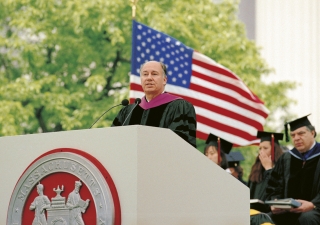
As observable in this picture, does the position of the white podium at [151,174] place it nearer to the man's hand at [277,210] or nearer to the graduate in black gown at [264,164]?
the man's hand at [277,210]

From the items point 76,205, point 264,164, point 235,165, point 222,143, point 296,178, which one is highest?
point 222,143

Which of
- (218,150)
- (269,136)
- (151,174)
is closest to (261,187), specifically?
(269,136)

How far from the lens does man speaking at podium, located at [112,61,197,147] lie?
494 cm

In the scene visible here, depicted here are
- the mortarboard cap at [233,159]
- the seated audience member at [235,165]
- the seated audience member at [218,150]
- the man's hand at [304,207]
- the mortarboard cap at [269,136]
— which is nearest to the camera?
the man's hand at [304,207]

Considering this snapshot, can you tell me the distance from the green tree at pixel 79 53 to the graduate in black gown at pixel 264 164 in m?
6.63

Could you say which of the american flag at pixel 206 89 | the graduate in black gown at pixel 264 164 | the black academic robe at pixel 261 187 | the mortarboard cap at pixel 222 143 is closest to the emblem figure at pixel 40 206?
the black academic robe at pixel 261 187

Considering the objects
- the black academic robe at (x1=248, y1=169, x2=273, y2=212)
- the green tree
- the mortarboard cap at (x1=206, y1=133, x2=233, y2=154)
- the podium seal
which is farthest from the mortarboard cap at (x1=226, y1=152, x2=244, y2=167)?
the podium seal

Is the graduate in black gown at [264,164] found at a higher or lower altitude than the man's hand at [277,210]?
higher

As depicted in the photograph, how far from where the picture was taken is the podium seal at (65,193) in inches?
148

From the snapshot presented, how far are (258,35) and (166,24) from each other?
14235 mm

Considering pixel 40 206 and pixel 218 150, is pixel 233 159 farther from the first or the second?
pixel 40 206

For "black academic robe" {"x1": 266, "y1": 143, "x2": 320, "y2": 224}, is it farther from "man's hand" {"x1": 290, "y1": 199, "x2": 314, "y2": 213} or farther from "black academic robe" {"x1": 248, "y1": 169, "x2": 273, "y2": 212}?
"black academic robe" {"x1": 248, "y1": 169, "x2": 273, "y2": 212}

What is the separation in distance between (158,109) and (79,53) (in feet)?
38.7

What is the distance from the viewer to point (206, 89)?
35.9ft
